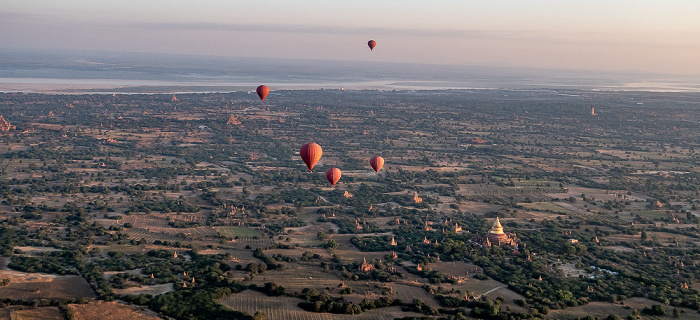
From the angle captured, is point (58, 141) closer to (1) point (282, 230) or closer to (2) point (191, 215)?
(2) point (191, 215)

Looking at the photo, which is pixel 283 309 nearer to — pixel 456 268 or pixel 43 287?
pixel 456 268

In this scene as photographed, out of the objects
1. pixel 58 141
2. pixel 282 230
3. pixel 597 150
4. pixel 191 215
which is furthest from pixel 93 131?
pixel 597 150

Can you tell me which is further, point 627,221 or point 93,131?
point 93,131

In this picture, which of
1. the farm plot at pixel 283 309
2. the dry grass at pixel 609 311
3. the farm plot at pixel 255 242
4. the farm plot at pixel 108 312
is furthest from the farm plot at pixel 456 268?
the farm plot at pixel 108 312

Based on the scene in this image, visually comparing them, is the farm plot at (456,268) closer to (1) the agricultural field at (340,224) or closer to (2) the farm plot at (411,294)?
(1) the agricultural field at (340,224)

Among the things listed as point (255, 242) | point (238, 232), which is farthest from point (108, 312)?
point (238, 232)
